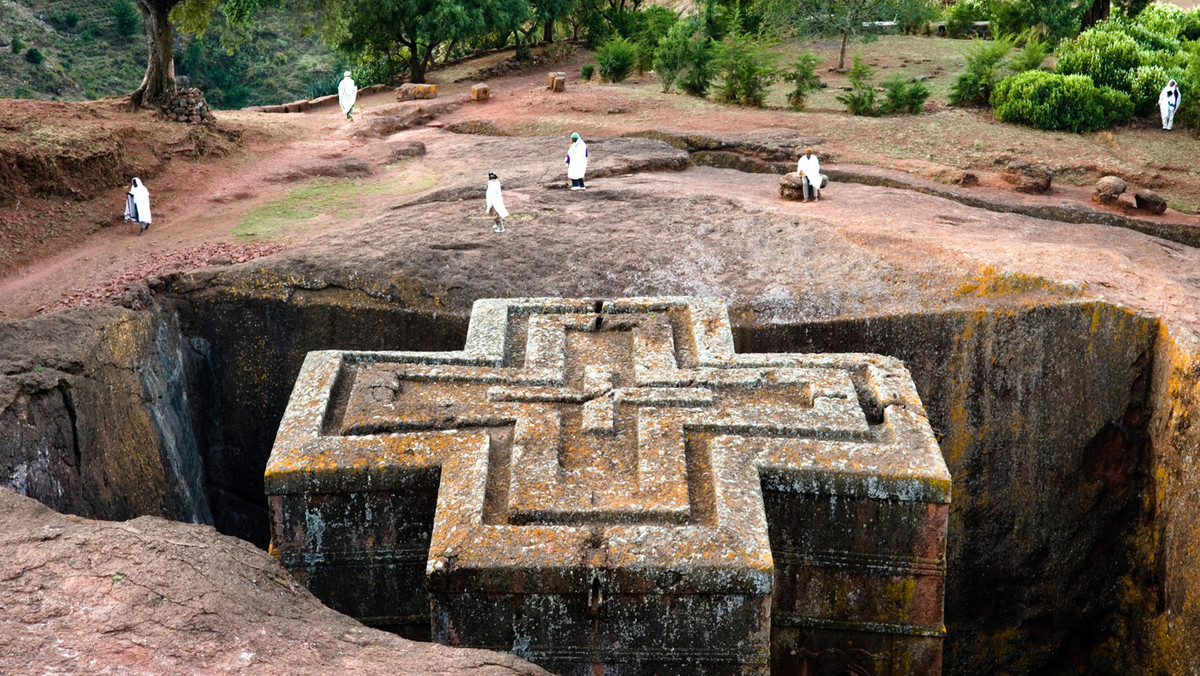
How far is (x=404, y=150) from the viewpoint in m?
17.5

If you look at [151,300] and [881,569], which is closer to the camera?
[881,569]

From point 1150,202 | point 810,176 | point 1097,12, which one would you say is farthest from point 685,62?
point 1097,12

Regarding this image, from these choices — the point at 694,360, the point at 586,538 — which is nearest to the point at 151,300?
the point at 694,360

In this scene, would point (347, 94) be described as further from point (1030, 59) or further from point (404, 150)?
point (1030, 59)

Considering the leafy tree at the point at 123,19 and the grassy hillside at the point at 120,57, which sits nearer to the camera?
the grassy hillside at the point at 120,57

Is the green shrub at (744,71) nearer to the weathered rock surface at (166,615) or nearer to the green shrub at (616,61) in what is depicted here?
the green shrub at (616,61)

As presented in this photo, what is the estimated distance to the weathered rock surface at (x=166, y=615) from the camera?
5.00m

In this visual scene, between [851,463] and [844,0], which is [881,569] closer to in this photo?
[851,463]

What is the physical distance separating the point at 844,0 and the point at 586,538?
72.9 feet

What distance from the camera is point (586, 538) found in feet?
20.3

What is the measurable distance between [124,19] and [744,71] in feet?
89.2

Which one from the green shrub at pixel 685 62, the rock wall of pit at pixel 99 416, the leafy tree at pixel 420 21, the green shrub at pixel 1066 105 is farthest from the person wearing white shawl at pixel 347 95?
the green shrub at pixel 1066 105

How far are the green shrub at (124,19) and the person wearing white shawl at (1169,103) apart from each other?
34.3m

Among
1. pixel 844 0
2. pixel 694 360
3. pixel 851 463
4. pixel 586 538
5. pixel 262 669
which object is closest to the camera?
pixel 262 669
